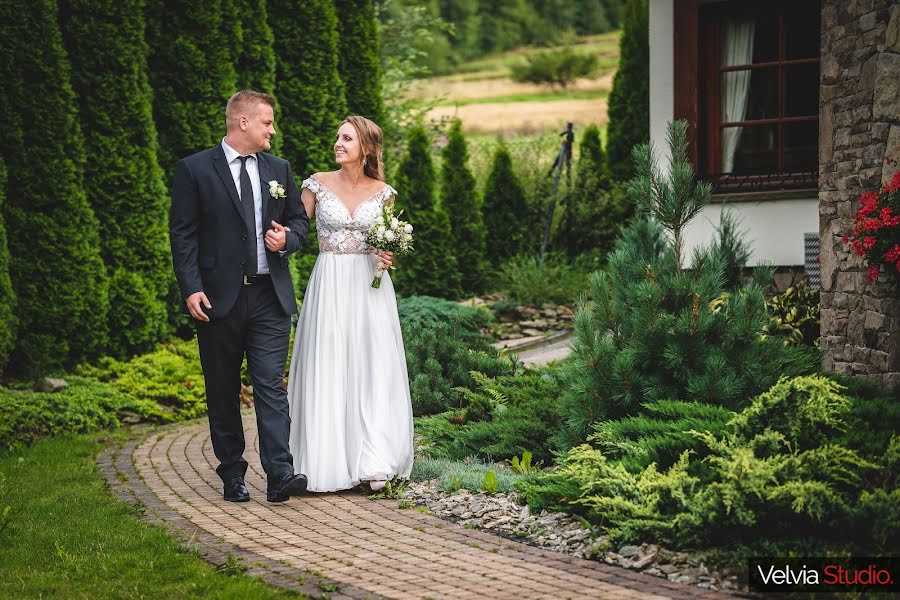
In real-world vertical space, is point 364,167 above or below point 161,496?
above

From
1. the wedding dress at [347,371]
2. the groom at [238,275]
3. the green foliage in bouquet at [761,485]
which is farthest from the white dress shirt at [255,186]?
the green foliage in bouquet at [761,485]

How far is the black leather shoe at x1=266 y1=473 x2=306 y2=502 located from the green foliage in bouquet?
1439 millimetres

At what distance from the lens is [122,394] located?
9.17m

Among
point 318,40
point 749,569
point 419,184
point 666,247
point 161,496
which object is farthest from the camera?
point 419,184

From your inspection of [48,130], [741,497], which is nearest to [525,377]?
[741,497]

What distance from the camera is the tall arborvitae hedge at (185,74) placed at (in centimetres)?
1081

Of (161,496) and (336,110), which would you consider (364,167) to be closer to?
(161,496)

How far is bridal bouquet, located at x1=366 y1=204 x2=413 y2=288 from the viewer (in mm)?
6328

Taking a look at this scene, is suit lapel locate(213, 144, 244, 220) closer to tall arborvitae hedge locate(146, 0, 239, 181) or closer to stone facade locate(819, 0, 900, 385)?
stone facade locate(819, 0, 900, 385)

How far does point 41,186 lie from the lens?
9.38m

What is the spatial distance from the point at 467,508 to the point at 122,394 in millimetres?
4469

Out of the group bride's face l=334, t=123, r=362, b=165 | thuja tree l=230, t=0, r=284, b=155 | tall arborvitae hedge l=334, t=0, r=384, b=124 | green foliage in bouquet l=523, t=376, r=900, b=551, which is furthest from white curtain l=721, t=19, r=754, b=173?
green foliage in bouquet l=523, t=376, r=900, b=551

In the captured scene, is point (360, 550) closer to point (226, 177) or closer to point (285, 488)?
point (285, 488)

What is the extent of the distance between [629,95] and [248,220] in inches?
447
